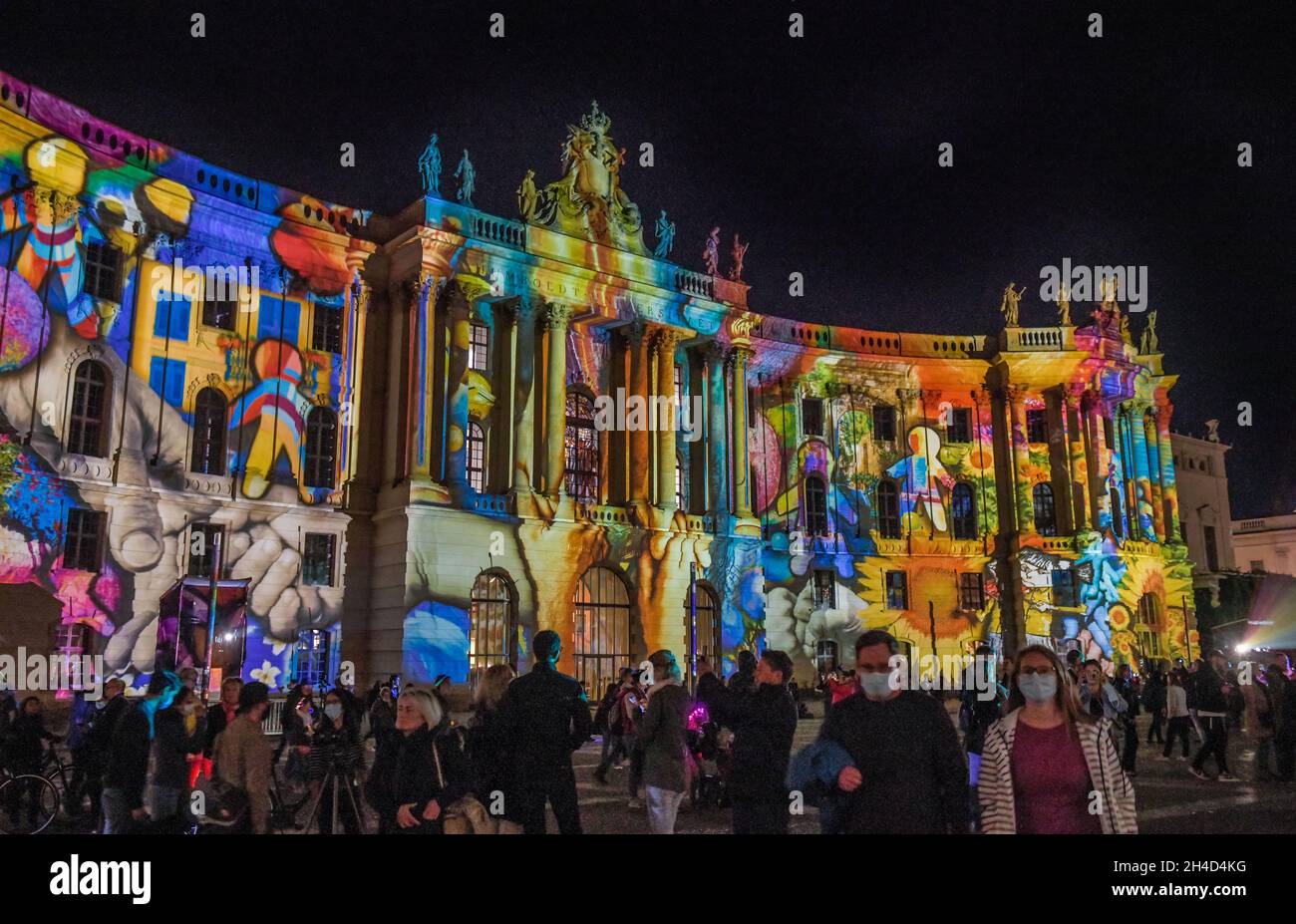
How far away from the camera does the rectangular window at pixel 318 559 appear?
30.2 metres

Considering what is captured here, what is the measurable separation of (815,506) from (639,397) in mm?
9451

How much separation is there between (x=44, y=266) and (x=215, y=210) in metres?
4.98

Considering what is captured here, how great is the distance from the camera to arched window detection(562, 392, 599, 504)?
1383 inches

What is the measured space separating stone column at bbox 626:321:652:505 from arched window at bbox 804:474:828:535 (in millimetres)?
8229

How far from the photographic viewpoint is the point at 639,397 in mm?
36156

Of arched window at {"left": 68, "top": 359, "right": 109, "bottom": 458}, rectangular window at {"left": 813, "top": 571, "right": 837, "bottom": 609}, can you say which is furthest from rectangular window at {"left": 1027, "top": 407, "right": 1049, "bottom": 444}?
arched window at {"left": 68, "top": 359, "right": 109, "bottom": 458}

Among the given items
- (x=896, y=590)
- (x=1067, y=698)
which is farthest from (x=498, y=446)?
(x=1067, y=698)

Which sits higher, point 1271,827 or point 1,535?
point 1,535

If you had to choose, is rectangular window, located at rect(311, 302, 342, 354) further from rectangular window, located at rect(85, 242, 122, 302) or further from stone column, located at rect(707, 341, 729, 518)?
stone column, located at rect(707, 341, 729, 518)

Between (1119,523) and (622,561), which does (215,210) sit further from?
(1119,523)

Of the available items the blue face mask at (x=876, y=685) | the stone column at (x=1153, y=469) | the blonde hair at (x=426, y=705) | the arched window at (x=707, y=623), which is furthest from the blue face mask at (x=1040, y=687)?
the stone column at (x=1153, y=469)

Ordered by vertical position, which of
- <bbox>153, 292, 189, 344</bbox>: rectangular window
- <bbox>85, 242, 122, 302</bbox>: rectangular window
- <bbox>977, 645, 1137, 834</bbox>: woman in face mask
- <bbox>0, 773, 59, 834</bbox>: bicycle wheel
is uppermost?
<bbox>85, 242, 122, 302</bbox>: rectangular window
